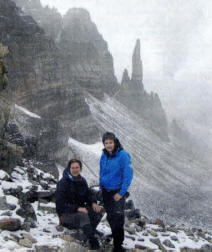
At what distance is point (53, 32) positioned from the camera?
146 meters

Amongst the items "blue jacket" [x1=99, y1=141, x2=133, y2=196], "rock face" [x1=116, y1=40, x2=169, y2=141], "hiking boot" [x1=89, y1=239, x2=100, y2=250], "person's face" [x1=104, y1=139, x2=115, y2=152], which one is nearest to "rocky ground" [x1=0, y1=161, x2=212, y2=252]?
"hiking boot" [x1=89, y1=239, x2=100, y2=250]

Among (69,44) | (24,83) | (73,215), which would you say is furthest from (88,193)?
(69,44)

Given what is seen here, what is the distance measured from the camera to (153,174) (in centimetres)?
9300

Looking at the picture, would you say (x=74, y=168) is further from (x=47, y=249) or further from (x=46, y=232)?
(x=47, y=249)

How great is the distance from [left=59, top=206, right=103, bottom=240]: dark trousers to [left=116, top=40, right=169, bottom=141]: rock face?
6160 inches

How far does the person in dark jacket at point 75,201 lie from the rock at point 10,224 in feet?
3.80

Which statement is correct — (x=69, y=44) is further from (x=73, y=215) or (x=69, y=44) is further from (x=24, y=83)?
(x=73, y=215)

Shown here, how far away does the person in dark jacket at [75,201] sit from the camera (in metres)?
7.19

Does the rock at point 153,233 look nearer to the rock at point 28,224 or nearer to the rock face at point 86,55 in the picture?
the rock at point 28,224

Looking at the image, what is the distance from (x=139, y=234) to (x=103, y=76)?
15088cm

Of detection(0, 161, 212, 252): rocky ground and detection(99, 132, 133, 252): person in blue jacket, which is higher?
detection(99, 132, 133, 252): person in blue jacket

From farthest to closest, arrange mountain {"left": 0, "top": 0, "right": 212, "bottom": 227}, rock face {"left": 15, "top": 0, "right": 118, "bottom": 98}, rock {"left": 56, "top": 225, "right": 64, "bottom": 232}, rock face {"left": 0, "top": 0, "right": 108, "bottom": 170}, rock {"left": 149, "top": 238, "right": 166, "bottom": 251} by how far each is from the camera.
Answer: rock face {"left": 15, "top": 0, "right": 118, "bottom": 98} < rock face {"left": 0, "top": 0, "right": 108, "bottom": 170} < mountain {"left": 0, "top": 0, "right": 212, "bottom": 227} < rock {"left": 149, "top": 238, "right": 166, "bottom": 251} < rock {"left": 56, "top": 225, "right": 64, "bottom": 232}

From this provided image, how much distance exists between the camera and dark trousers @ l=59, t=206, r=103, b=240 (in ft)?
22.9

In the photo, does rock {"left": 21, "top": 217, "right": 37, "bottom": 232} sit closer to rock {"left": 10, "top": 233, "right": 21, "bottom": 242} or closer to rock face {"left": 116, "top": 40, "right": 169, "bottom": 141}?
rock {"left": 10, "top": 233, "right": 21, "bottom": 242}
